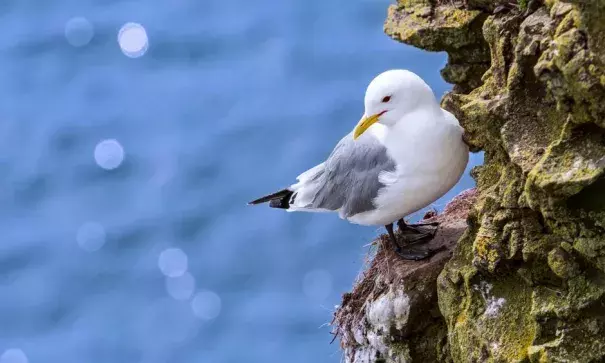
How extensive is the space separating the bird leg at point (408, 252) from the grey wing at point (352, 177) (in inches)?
7.5

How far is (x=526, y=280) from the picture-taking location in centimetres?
262

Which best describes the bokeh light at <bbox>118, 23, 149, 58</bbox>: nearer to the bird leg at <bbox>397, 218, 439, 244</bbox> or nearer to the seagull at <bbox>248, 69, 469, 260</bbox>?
the bird leg at <bbox>397, 218, 439, 244</bbox>

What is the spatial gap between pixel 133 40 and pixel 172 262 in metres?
2.31

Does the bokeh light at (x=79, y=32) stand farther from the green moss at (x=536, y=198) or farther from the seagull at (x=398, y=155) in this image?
the green moss at (x=536, y=198)

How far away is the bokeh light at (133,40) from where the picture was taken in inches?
361

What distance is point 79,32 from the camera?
30.5ft

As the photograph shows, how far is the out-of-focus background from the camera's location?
7.68 m

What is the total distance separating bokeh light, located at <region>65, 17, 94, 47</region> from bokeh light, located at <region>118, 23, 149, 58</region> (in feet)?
0.92

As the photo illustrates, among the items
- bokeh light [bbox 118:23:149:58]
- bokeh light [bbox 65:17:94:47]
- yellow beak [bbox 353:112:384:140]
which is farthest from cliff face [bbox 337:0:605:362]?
bokeh light [bbox 65:17:94:47]

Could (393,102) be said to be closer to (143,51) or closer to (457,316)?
(457,316)

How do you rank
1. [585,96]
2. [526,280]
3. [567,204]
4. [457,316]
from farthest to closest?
[457,316], [526,280], [567,204], [585,96]

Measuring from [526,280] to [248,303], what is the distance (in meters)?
5.21

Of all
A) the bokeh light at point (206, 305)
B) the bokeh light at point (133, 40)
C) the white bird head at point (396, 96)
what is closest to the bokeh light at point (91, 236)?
the bokeh light at point (206, 305)

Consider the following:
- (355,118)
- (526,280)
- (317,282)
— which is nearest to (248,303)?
(317,282)
